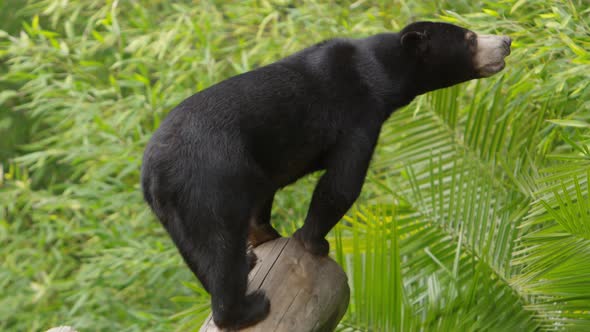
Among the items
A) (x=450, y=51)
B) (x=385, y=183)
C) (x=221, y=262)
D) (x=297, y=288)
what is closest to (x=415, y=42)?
(x=450, y=51)

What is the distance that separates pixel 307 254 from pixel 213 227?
43 centimetres

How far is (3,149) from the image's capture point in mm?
6676

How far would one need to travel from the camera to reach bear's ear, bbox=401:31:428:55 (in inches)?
108

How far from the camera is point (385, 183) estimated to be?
4426 millimetres

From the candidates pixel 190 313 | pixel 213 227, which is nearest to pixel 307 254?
pixel 213 227

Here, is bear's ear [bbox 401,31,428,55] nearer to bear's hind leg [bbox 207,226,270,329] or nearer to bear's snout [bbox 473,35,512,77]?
bear's snout [bbox 473,35,512,77]

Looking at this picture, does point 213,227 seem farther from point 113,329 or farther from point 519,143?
point 113,329

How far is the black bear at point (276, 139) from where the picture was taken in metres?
2.24

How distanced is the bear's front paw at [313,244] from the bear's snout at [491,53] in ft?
2.96

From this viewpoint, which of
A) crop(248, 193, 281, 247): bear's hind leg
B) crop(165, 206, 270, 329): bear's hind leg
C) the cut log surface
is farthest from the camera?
crop(248, 193, 281, 247): bear's hind leg

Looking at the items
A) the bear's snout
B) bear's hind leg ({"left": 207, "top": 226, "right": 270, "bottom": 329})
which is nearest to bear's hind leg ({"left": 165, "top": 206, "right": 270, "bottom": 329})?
bear's hind leg ({"left": 207, "top": 226, "right": 270, "bottom": 329})

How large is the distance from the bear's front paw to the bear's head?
2.48 ft

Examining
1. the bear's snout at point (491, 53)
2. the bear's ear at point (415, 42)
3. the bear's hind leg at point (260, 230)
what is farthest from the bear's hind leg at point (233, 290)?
the bear's snout at point (491, 53)

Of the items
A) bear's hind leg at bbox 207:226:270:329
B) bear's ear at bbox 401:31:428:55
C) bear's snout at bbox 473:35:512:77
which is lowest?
bear's hind leg at bbox 207:226:270:329
